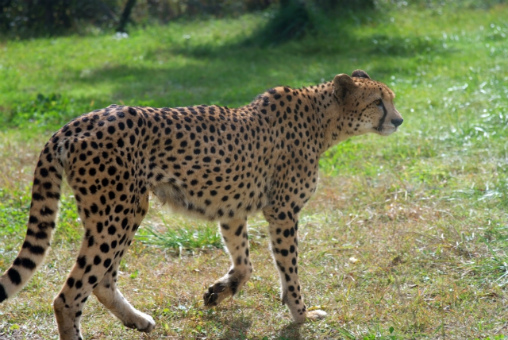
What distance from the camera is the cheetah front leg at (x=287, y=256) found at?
15.5 ft

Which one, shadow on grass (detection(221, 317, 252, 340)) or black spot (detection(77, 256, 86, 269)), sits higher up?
black spot (detection(77, 256, 86, 269))

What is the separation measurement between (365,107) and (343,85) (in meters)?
0.25

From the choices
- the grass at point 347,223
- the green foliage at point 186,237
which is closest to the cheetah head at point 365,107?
the grass at point 347,223

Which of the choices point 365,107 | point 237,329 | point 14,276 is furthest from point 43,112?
point 14,276

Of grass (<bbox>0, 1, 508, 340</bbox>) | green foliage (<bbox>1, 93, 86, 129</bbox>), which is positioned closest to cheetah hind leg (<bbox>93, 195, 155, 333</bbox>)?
grass (<bbox>0, 1, 508, 340</bbox>)

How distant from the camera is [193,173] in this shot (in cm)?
435

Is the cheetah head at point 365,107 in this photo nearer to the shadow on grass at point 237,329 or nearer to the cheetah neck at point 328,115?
the cheetah neck at point 328,115

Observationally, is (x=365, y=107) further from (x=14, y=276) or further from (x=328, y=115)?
(x=14, y=276)

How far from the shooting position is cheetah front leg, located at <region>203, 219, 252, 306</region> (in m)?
4.88

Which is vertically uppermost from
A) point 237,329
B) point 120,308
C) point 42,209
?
point 42,209

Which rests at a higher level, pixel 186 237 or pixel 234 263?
pixel 234 263

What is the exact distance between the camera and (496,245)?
5.19m

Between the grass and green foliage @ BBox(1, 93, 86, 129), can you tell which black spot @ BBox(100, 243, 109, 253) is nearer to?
the grass

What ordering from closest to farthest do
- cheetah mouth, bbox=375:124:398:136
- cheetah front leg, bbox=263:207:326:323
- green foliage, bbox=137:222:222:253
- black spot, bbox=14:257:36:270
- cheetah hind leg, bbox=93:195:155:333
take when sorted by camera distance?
black spot, bbox=14:257:36:270
cheetah hind leg, bbox=93:195:155:333
cheetah front leg, bbox=263:207:326:323
cheetah mouth, bbox=375:124:398:136
green foliage, bbox=137:222:222:253
